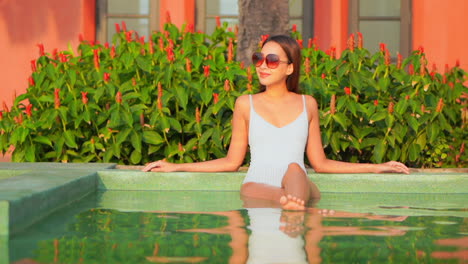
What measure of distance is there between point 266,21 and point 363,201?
269 cm

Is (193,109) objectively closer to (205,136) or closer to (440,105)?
(205,136)

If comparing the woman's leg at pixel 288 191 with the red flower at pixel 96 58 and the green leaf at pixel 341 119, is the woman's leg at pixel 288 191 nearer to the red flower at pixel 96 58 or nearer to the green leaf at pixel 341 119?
the green leaf at pixel 341 119

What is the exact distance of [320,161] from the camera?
242 inches

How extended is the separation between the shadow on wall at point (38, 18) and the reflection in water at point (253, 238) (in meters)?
5.83

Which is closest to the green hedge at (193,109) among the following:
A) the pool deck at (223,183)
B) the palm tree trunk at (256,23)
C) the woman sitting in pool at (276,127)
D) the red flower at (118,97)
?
the red flower at (118,97)

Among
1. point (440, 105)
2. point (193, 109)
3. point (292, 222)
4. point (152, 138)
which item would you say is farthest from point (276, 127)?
point (440, 105)

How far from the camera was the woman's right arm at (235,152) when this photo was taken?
5977 millimetres

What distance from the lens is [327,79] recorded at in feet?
24.7

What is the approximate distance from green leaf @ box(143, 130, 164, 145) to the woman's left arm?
1.62 m

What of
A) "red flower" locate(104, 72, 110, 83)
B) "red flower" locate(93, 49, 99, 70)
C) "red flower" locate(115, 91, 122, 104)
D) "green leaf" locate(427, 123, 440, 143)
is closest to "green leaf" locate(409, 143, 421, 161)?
"green leaf" locate(427, 123, 440, 143)

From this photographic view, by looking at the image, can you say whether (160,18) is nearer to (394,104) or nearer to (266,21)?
(266,21)

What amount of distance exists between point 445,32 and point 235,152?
209 inches

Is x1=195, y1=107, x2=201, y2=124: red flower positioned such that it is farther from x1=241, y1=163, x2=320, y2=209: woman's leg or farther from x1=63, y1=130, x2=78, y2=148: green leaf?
x1=241, y1=163, x2=320, y2=209: woman's leg

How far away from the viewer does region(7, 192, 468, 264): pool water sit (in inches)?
147
